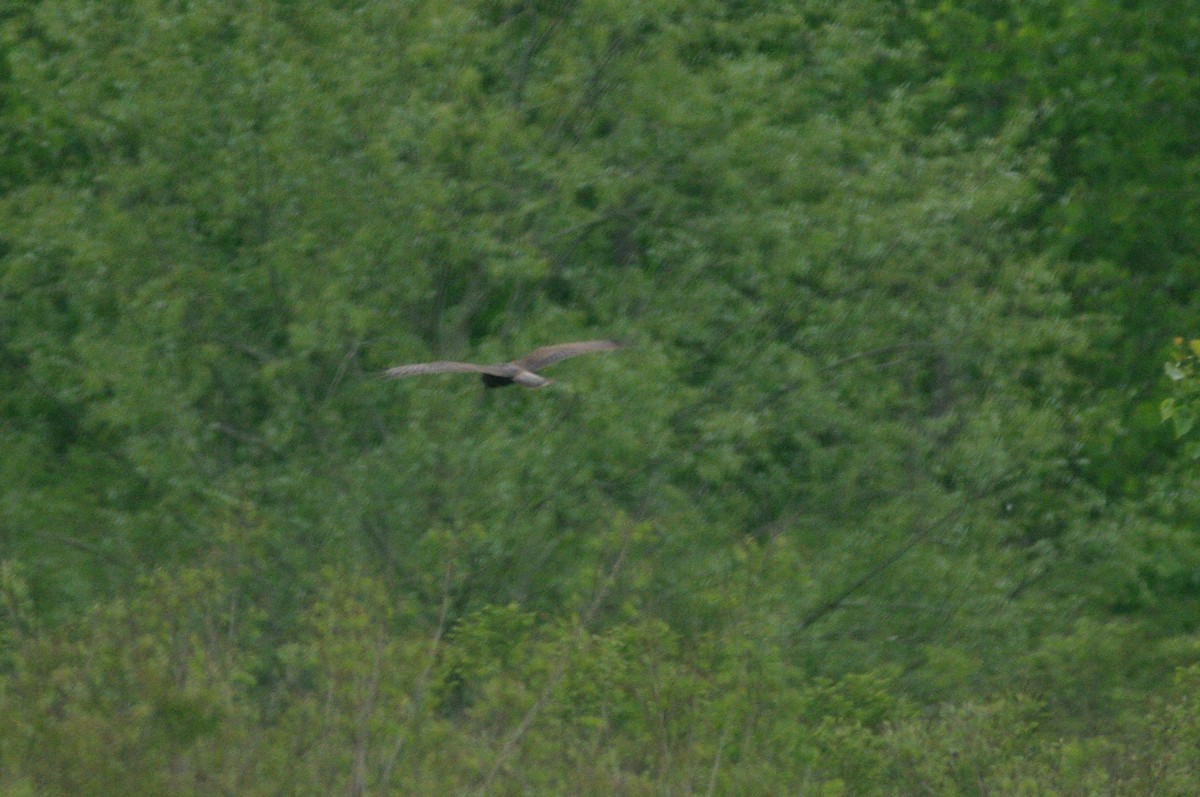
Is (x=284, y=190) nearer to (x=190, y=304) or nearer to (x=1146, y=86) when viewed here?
(x=190, y=304)

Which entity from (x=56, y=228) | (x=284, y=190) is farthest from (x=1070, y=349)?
(x=56, y=228)

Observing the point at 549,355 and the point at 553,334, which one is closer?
the point at 549,355

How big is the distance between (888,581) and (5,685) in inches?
290

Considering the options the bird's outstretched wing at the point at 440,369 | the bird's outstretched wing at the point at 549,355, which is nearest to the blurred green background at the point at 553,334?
the bird's outstretched wing at the point at 549,355

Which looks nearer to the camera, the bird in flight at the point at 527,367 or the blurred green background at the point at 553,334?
the bird in flight at the point at 527,367

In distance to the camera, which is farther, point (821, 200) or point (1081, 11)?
point (1081, 11)

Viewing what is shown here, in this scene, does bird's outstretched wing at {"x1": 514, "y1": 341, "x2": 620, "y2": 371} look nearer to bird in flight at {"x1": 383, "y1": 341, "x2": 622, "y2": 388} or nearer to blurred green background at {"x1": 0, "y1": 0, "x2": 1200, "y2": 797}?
bird in flight at {"x1": 383, "y1": 341, "x2": 622, "y2": 388}

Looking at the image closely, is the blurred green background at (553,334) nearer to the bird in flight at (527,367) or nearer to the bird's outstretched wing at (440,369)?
the bird in flight at (527,367)

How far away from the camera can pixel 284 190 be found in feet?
48.8

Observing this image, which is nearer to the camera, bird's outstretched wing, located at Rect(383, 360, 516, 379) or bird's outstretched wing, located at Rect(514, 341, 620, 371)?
bird's outstretched wing, located at Rect(383, 360, 516, 379)

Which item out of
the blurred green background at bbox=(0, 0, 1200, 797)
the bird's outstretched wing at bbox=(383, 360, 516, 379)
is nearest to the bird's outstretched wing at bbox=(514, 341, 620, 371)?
the bird's outstretched wing at bbox=(383, 360, 516, 379)

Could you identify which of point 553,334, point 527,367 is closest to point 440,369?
point 527,367

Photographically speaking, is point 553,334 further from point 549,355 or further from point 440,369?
point 440,369

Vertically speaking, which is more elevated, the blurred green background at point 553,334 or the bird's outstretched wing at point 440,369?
the bird's outstretched wing at point 440,369
